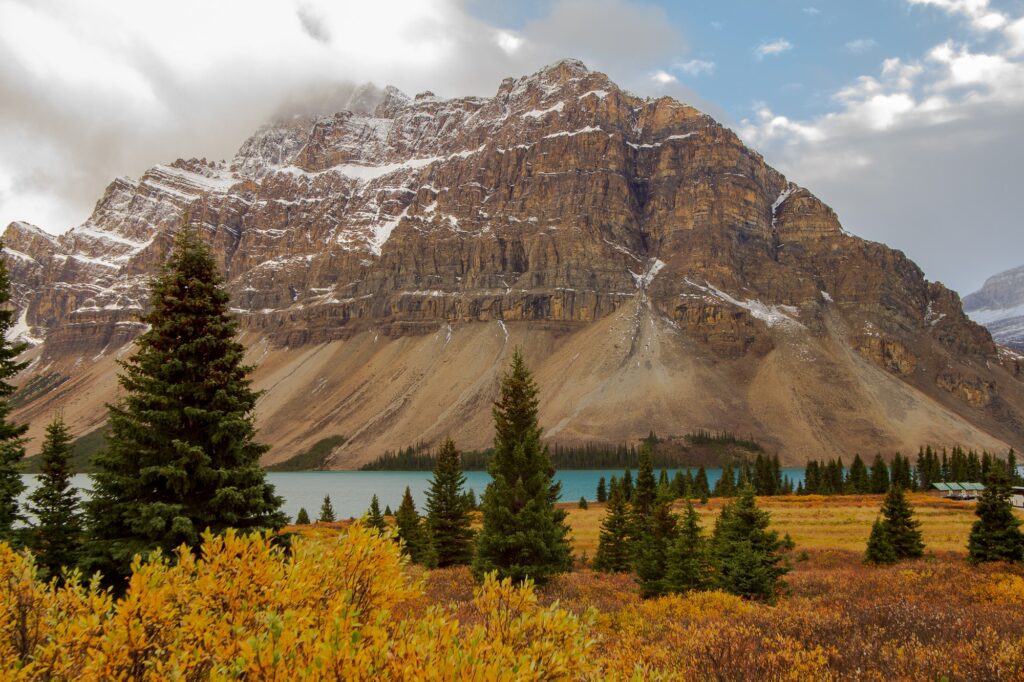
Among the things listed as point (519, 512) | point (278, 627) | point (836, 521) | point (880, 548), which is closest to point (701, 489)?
point (836, 521)

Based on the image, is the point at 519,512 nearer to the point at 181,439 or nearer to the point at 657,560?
the point at 657,560

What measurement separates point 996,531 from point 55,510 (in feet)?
114

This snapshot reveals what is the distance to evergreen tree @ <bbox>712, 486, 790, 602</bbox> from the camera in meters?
18.2

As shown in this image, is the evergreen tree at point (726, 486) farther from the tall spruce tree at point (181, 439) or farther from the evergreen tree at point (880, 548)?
the tall spruce tree at point (181, 439)

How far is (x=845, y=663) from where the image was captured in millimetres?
8805

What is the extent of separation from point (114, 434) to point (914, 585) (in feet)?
72.8

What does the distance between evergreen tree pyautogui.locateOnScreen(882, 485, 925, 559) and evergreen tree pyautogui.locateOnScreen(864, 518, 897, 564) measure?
2.11 feet

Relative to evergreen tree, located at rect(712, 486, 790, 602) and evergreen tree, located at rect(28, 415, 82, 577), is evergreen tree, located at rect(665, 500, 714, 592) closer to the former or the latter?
evergreen tree, located at rect(712, 486, 790, 602)

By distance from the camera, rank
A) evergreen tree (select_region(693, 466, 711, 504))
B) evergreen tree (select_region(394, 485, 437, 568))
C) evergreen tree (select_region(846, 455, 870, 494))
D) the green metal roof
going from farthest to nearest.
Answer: evergreen tree (select_region(846, 455, 870, 494))
evergreen tree (select_region(693, 466, 711, 504))
the green metal roof
evergreen tree (select_region(394, 485, 437, 568))

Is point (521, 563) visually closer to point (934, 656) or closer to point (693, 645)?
point (693, 645)

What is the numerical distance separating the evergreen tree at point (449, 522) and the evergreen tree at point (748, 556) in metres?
19.0

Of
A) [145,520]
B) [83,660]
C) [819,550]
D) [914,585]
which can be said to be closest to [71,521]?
[145,520]

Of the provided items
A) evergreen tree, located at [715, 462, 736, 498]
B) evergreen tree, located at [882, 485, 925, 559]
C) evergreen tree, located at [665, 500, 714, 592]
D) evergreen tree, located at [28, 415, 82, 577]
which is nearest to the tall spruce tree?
evergreen tree, located at [28, 415, 82, 577]

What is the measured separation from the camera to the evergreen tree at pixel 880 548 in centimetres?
2711
